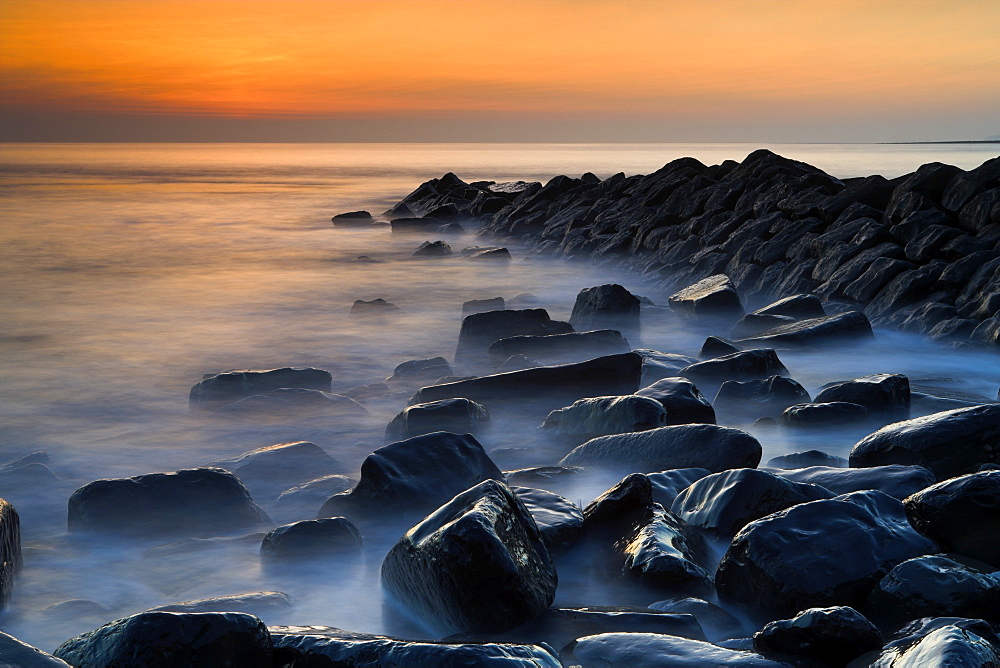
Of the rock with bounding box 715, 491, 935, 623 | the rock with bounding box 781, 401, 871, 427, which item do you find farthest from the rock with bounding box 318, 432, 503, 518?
the rock with bounding box 781, 401, 871, 427

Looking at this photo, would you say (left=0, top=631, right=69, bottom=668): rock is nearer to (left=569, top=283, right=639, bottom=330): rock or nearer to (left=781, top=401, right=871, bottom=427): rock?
(left=781, top=401, right=871, bottom=427): rock

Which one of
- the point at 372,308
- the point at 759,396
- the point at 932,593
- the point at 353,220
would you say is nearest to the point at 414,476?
the point at 932,593

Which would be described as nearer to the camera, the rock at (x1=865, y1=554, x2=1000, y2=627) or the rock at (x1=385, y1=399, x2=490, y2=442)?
the rock at (x1=865, y1=554, x2=1000, y2=627)

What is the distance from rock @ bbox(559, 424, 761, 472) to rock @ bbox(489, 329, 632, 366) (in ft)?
9.42

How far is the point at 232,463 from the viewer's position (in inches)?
208

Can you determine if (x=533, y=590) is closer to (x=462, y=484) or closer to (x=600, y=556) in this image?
(x=600, y=556)

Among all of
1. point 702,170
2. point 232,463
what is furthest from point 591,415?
point 702,170

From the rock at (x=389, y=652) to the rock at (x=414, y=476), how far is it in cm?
144

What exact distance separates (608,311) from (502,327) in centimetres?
176

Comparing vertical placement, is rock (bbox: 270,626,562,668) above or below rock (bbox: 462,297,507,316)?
above

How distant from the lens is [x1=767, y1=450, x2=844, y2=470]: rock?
4.73 meters

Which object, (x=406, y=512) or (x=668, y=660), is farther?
(x=406, y=512)

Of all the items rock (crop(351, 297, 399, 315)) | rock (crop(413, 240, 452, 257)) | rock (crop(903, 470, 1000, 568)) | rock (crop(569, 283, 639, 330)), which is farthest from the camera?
rock (crop(413, 240, 452, 257))

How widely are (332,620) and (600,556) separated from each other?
44.0 inches
